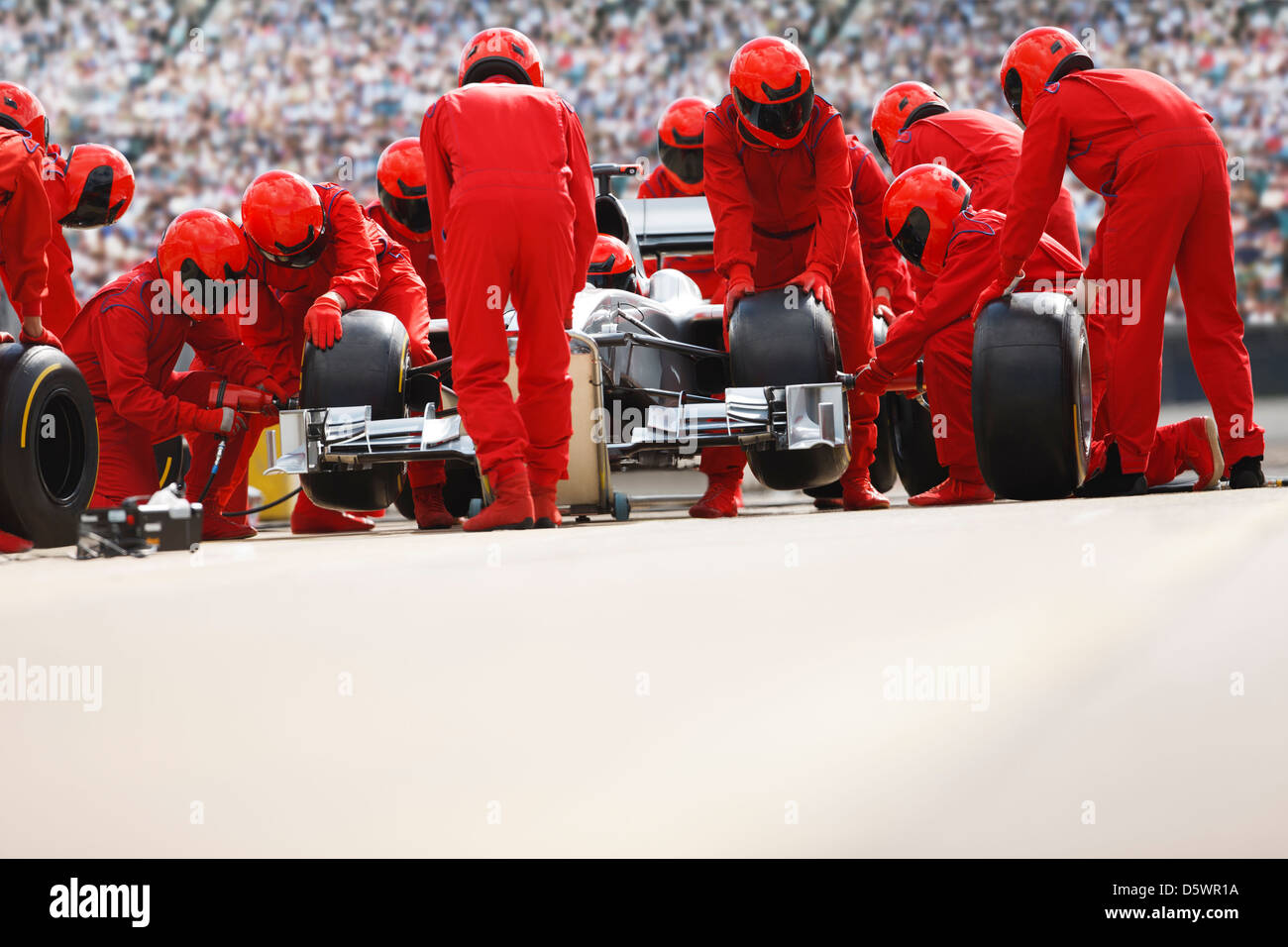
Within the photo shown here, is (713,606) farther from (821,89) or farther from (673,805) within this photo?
(821,89)

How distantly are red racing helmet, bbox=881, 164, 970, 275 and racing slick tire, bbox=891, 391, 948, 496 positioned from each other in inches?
47.0

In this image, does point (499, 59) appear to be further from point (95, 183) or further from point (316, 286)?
point (95, 183)

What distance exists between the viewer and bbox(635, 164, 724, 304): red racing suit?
8.01m

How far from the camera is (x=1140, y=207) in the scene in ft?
15.7

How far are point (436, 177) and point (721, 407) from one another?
3.81ft

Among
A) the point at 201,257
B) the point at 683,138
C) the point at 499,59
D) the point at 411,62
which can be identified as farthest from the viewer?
the point at 411,62

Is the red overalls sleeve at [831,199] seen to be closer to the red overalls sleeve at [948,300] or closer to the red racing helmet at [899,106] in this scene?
the red overalls sleeve at [948,300]

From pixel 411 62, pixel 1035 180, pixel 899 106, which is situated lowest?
pixel 1035 180

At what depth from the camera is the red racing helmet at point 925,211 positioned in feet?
16.9

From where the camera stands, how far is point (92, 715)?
6.22 ft

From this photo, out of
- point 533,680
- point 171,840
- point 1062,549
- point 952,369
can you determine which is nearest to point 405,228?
point 952,369

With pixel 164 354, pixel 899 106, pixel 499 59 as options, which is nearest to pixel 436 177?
pixel 499 59

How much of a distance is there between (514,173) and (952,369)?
169 cm

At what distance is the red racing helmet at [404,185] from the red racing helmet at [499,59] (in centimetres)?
98
